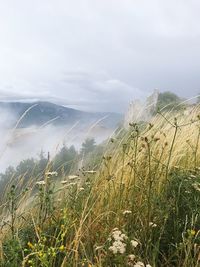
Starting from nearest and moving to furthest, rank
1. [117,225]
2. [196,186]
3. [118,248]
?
1. [118,248]
2. [196,186]
3. [117,225]

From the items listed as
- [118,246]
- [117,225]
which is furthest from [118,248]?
[117,225]

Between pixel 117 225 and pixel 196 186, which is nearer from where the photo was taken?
pixel 196 186

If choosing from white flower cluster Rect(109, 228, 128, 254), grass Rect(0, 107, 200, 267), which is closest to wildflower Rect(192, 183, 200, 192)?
grass Rect(0, 107, 200, 267)

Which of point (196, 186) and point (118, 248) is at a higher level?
point (196, 186)

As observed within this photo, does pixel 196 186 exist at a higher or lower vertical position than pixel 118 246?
higher

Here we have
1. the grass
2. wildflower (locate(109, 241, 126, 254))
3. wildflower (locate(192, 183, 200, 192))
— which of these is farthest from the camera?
wildflower (locate(192, 183, 200, 192))

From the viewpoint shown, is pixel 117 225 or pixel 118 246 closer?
pixel 118 246

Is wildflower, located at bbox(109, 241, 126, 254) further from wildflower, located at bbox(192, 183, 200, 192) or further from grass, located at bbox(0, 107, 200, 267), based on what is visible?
wildflower, located at bbox(192, 183, 200, 192)

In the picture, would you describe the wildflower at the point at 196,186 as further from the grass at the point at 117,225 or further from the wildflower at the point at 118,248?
the wildflower at the point at 118,248

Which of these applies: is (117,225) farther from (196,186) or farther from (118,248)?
(118,248)

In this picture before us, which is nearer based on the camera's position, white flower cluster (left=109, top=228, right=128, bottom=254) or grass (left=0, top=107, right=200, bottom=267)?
white flower cluster (left=109, top=228, right=128, bottom=254)

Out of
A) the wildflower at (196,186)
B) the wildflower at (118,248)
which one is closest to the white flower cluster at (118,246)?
the wildflower at (118,248)

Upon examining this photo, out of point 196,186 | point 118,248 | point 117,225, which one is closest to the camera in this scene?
point 118,248

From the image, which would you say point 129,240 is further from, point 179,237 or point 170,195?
point 170,195
